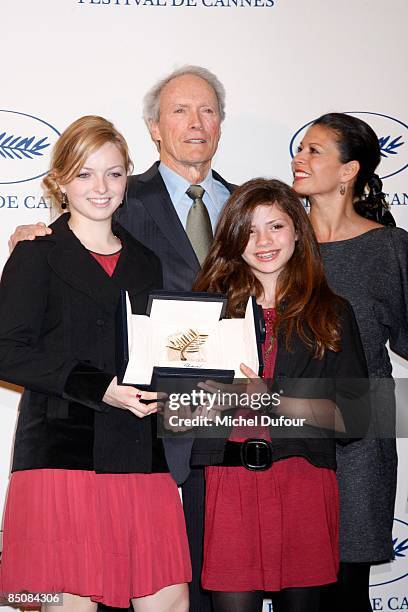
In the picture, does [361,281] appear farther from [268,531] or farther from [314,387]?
[268,531]

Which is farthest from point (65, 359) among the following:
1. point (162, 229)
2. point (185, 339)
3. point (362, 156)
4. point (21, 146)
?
point (362, 156)

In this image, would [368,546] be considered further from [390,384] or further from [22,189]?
Result: [22,189]

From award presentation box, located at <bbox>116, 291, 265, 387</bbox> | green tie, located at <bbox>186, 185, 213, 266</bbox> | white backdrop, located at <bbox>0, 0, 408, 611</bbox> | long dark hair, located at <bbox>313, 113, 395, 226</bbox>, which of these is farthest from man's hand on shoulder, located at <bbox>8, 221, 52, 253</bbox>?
long dark hair, located at <bbox>313, 113, 395, 226</bbox>

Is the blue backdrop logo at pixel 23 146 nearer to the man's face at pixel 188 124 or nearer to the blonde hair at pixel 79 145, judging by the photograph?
the man's face at pixel 188 124

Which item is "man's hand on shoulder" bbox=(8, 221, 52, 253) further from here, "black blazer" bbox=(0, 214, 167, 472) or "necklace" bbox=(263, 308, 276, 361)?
"necklace" bbox=(263, 308, 276, 361)

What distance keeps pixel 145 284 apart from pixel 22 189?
921 mm

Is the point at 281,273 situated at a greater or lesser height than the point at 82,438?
greater

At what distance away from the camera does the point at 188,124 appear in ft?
9.11

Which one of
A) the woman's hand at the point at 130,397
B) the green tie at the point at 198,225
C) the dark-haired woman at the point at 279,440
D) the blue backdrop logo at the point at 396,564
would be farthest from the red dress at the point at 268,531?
the blue backdrop logo at the point at 396,564

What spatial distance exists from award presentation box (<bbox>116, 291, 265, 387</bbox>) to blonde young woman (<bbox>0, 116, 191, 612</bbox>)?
8 cm

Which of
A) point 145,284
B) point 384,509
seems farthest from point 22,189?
point 384,509

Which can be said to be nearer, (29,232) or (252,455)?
(252,455)

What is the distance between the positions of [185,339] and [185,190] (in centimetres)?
83

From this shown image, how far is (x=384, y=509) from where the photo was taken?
263 cm
